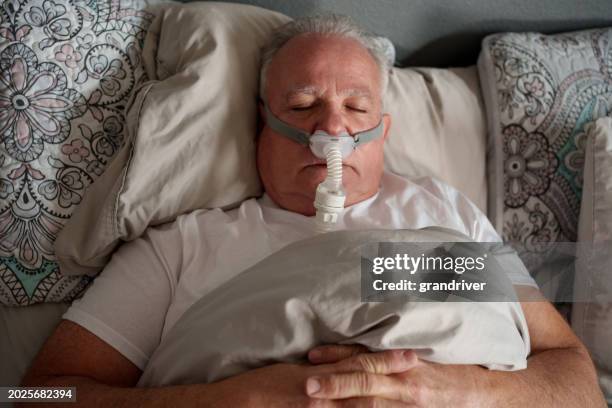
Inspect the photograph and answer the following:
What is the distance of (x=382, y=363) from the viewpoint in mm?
933

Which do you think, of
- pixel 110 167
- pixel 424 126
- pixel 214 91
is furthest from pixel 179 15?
pixel 424 126

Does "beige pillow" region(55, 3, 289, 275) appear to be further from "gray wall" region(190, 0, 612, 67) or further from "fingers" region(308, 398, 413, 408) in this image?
"fingers" region(308, 398, 413, 408)

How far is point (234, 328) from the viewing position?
0.97 metres

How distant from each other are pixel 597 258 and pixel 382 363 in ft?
2.68

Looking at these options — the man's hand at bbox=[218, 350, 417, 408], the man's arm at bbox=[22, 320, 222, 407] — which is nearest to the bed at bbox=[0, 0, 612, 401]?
the man's arm at bbox=[22, 320, 222, 407]

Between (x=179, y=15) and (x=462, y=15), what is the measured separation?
923 millimetres

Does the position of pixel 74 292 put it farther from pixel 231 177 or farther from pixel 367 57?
pixel 367 57

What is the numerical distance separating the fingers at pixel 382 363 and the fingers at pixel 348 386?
0.01 m

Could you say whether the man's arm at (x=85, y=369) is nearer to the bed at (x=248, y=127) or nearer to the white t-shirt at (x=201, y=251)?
the white t-shirt at (x=201, y=251)

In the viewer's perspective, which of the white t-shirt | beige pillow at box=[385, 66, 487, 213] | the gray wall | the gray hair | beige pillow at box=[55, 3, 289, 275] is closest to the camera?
the white t-shirt

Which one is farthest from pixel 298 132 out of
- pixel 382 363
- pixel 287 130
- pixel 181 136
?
pixel 382 363

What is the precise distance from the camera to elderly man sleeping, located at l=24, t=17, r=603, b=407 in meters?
0.94

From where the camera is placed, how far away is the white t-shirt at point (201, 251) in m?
1.18

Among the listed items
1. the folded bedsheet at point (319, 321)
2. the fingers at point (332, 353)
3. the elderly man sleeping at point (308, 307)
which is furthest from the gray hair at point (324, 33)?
the fingers at point (332, 353)
